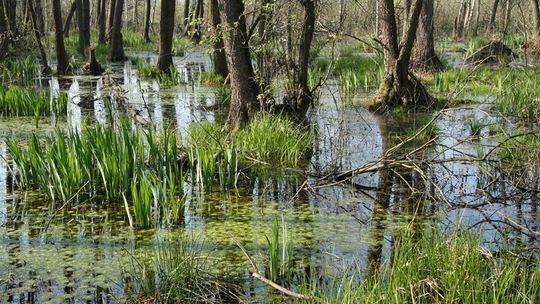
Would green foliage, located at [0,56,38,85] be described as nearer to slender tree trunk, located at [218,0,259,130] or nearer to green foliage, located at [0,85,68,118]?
green foliage, located at [0,85,68,118]

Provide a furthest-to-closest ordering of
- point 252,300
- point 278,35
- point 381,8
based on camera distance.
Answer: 1. point 381,8
2. point 278,35
3. point 252,300

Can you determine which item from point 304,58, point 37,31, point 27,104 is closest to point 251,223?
point 304,58

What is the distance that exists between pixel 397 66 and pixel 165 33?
5.67m

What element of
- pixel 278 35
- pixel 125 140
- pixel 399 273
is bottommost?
pixel 399 273

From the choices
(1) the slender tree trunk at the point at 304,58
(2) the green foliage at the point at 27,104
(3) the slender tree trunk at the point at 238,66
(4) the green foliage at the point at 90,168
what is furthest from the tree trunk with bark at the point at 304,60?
(2) the green foliage at the point at 27,104

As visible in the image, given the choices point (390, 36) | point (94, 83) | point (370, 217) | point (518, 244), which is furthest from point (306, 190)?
point (94, 83)

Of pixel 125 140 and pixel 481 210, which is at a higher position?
pixel 125 140

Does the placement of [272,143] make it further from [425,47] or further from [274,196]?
[425,47]

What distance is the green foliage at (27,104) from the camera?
8.57 metres

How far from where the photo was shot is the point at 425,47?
12.9m

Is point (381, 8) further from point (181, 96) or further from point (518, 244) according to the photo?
point (518, 244)

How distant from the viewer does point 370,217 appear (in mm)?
4922

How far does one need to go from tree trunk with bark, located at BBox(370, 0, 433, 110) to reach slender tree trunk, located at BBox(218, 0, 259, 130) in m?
2.68

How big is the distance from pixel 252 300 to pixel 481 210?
84.1 inches
